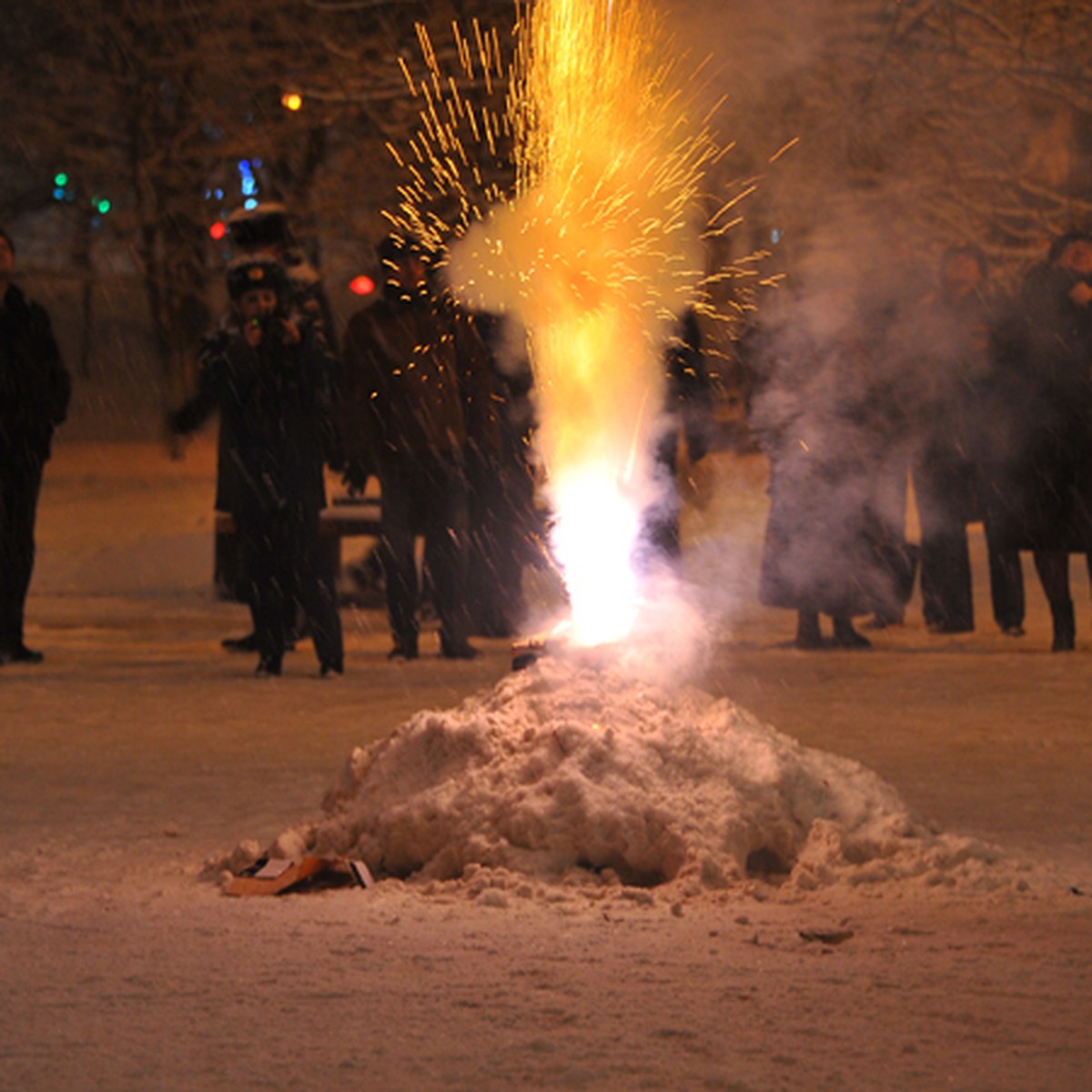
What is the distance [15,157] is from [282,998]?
2943 cm

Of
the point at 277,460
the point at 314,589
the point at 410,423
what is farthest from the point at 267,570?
the point at 410,423

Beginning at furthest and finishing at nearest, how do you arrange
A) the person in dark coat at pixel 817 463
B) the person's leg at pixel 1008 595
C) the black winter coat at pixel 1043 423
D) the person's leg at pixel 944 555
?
the person's leg at pixel 944 555, the person's leg at pixel 1008 595, the person in dark coat at pixel 817 463, the black winter coat at pixel 1043 423

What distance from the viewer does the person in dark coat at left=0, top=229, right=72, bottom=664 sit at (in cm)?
1128

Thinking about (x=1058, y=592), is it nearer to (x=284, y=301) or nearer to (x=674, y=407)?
(x=674, y=407)

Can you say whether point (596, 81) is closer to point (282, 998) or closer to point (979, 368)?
point (979, 368)

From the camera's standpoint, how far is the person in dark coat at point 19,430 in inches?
444

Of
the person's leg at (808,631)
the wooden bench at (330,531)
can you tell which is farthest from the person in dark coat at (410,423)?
the person's leg at (808,631)

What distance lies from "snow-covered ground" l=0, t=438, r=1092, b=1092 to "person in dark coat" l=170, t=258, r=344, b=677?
0.90m

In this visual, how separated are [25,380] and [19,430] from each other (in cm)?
26

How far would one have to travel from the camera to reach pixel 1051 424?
456 inches

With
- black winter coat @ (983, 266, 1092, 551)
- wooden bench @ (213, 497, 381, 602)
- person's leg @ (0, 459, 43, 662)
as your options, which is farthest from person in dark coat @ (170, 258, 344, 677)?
black winter coat @ (983, 266, 1092, 551)

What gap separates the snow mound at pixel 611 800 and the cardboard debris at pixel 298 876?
14 cm

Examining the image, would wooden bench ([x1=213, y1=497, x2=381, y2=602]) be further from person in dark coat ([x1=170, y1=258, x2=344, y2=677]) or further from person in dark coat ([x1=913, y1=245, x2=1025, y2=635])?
person in dark coat ([x1=913, y1=245, x2=1025, y2=635])

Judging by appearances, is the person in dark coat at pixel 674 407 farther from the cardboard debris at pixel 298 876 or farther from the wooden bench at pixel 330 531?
the cardboard debris at pixel 298 876
